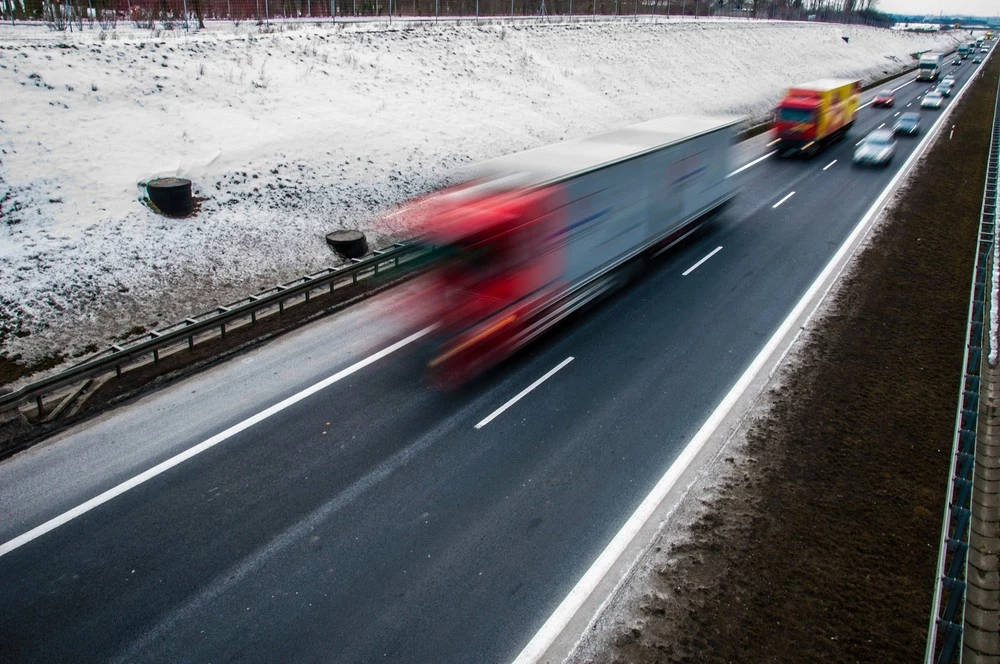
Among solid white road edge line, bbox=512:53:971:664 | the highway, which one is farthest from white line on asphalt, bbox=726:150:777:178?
the highway

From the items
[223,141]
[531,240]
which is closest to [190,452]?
[531,240]

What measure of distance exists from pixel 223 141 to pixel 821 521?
18446 millimetres

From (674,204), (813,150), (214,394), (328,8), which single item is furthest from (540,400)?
(328,8)

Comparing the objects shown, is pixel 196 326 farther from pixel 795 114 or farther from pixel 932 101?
pixel 932 101

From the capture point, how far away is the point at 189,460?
31.0ft

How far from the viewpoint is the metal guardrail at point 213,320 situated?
1049cm

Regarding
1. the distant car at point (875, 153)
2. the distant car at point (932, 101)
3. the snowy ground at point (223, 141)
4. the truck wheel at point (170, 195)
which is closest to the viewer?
the snowy ground at point (223, 141)

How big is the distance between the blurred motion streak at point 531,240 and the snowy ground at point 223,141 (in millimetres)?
5273

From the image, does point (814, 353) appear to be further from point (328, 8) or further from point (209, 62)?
point (328, 8)

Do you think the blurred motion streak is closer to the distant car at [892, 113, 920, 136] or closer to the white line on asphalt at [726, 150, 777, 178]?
the white line on asphalt at [726, 150, 777, 178]

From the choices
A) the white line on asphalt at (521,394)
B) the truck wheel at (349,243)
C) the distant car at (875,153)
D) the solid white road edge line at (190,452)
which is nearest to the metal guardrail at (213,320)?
the truck wheel at (349,243)

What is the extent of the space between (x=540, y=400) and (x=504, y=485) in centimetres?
231

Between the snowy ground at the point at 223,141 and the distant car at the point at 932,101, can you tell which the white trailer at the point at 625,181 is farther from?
the distant car at the point at 932,101

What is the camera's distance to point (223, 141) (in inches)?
754
